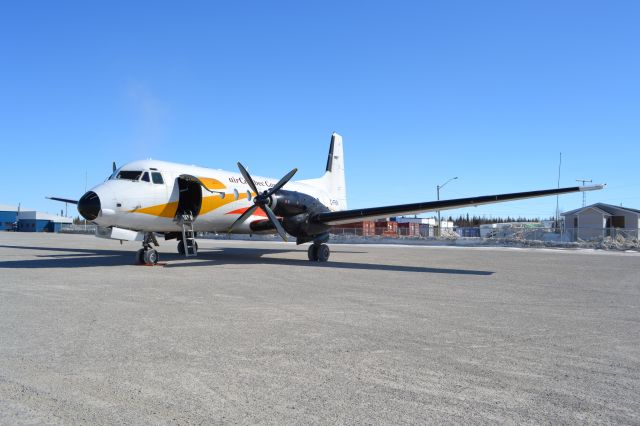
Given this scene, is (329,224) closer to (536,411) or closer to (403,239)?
(536,411)

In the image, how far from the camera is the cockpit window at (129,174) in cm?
1593

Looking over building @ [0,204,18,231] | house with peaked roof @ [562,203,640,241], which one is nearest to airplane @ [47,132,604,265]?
house with peaked roof @ [562,203,640,241]

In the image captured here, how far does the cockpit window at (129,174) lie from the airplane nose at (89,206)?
1708mm

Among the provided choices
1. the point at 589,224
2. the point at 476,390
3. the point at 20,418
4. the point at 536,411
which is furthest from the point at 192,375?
the point at 589,224

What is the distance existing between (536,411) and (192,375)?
2.84 metres

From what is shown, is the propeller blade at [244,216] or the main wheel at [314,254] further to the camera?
the main wheel at [314,254]

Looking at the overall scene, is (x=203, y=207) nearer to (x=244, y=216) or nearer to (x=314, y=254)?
(x=244, y=216)

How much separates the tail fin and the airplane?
6.15 meters

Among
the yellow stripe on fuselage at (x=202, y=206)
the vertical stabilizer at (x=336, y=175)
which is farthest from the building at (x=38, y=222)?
the yellow stripe on fuselage at (x=202, y=206)

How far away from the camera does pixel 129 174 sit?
16.1m

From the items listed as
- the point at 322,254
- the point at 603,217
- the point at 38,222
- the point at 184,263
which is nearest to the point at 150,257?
the point at 184,263

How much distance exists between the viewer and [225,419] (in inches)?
133

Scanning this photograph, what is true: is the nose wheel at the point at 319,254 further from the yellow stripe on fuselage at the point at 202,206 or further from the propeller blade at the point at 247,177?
the yellow stripe on fuselage at the point at 202,206

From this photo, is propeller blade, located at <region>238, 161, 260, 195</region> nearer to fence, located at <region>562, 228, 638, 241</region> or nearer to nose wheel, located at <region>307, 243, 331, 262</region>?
nose wheel, located at <region>307, 243, 331, 262</region>
